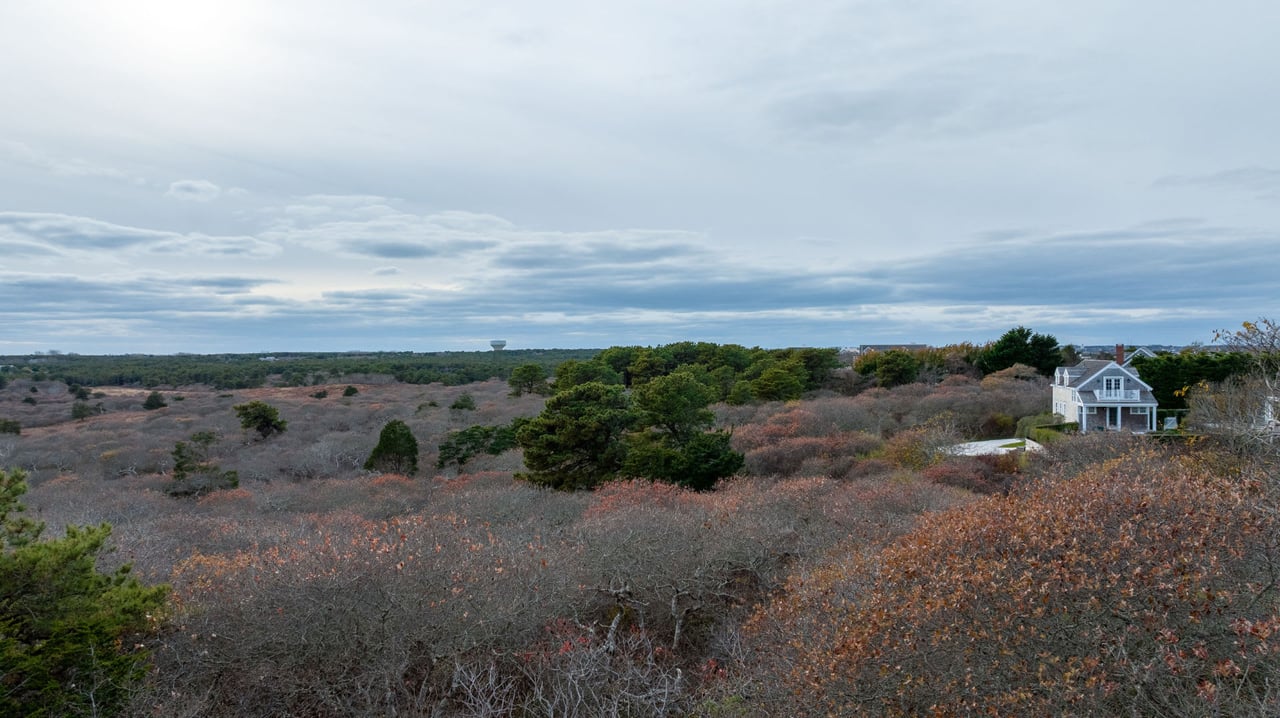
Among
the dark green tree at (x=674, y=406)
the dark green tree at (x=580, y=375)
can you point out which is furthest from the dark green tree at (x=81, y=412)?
the dark green tree at (x=674, y=406)

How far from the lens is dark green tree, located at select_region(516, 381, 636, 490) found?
22188mm

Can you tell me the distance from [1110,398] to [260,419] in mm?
40088

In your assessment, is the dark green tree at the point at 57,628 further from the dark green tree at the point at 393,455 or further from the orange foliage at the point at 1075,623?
the dark green tree at the point at 393,455

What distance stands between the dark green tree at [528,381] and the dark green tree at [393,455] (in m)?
24.2

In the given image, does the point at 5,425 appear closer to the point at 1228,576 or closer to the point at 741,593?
the point at 741,593

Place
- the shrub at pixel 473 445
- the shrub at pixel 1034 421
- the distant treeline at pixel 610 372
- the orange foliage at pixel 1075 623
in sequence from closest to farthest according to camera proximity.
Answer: the orange foliage at pixel 1075 623 < the shrub at pixel 1034 421 < the shrub at pixel 473 445 < the distant treeline at pixel 610 372

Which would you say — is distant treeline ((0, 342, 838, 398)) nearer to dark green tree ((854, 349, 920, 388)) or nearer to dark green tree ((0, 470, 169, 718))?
dark green tree ((854, 349, 920, 388))

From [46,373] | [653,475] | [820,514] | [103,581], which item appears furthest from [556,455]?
[46,373]

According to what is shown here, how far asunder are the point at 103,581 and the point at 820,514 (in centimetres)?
1123

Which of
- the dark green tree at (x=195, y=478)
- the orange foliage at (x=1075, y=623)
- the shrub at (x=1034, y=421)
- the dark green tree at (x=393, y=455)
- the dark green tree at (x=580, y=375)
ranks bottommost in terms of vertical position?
the dark green tree at (x=195, y=478)

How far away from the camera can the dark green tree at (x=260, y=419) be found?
39438mm

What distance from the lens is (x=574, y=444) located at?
22.3 meters

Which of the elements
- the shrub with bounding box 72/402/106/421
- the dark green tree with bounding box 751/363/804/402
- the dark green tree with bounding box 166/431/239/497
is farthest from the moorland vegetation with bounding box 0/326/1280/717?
the shrub with bounding box 72/402/106/421

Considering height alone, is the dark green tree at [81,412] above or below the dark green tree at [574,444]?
below
